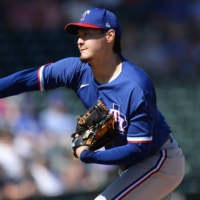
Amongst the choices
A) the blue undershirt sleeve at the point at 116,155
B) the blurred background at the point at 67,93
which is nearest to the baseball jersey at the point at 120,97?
the blue undershirt sleeve at the point at 116,155

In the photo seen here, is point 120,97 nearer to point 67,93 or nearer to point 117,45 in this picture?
point 117,45

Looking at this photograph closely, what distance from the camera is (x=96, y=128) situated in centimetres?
355

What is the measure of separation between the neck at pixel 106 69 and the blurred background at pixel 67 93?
110 inches

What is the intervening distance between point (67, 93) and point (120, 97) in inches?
184

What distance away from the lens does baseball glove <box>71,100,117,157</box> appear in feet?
11.5

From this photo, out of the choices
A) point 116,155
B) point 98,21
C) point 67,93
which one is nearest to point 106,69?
point 98,21

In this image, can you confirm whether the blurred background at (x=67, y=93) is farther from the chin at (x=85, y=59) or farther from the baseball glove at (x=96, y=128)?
the chin at (x=85, y=59)

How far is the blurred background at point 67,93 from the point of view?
6.36 metres

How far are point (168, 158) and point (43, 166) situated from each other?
2.96m

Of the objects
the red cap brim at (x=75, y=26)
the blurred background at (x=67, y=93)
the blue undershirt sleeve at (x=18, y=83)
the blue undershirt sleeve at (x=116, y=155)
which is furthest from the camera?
the blurred background at (x=67, y=93)

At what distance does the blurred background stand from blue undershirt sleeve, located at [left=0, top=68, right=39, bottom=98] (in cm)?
265

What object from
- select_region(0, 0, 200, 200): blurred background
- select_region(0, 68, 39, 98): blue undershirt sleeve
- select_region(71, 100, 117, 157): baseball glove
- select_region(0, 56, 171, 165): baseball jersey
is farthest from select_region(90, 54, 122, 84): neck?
select_region(0, 0, 200, 200): blurred background

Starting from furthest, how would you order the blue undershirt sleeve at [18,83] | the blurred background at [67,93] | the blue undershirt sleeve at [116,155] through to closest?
the blurred background at [67,93]
the blue undershirt sleeve at [18,83]
the blue undershirt sleeve at [116,155]

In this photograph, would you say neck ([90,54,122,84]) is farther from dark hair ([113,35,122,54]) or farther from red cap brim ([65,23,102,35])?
red cap brim ([65,23,102,35])
